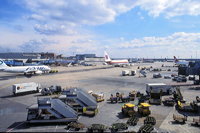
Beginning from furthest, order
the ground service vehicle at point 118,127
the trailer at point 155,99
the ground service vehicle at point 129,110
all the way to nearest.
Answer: the trailer at point 155,99 → the ground service vehicle at point 129,110 → the ground service vehicle at point 118,127

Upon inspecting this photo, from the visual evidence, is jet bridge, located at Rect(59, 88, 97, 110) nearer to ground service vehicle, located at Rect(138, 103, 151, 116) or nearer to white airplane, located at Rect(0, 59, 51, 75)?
ground service vehicle, located at Rect(138, 103, 151, 116)

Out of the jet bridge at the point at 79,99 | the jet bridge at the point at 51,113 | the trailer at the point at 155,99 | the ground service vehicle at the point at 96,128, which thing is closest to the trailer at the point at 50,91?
the jet bridge at the point at 79,99

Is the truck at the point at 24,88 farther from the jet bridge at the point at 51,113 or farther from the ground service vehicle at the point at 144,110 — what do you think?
the ground service vehicle at the point at 144,110

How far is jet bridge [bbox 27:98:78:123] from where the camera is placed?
2567cm

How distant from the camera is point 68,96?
3147 cm

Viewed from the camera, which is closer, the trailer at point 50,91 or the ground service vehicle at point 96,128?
the ground service vehicle at point 96,128

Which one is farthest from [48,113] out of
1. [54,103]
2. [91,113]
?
[91,113]

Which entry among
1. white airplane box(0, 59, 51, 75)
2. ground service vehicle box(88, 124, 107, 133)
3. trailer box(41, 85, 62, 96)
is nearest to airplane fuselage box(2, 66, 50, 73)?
white airplane box(0, 59, 51, 75)

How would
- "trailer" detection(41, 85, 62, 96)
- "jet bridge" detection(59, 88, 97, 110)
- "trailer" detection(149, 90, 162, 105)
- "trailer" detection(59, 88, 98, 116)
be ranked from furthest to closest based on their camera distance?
"trailer" detection(41, 85, 62, 96)
"trailer" detection(149, 90, 162, 105)
"jet bridge" detection(59, 88, 97, 110)
"trailer" detection(59, 88, 98, 116)

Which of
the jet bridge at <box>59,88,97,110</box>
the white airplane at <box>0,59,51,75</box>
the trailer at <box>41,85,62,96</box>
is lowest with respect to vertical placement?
the trailer at <box>41,85,62,96</box>

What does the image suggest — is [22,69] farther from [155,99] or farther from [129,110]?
[129,110]

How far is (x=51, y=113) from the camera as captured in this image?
2600 cm

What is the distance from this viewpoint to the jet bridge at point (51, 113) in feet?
84.2

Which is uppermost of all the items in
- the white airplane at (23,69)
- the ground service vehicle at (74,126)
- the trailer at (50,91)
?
the white airplane at (23,69)
